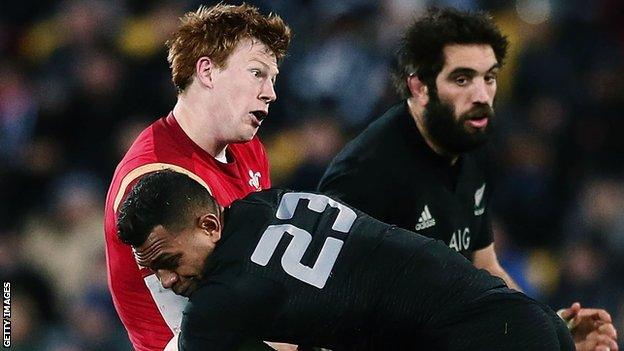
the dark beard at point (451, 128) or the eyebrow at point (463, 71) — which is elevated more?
the eyebrow at point (463, 71)

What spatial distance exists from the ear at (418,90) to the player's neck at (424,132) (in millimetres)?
32

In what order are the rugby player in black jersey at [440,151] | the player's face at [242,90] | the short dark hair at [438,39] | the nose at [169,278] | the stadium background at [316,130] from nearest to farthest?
the nose at [169,278] → the player's face at [242,90] → the rugby player in black jersey at [440,151] → the short dark hair at [438,39] → the stadium background at [316,130]

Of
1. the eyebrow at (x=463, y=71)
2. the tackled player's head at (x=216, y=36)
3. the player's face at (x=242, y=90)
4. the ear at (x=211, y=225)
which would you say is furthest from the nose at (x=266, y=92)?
the eyebrow at (x=463, y=71)

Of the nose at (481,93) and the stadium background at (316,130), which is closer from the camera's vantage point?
the nose at (481,93)

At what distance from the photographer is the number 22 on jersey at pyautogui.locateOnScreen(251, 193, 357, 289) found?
2977 millimetres

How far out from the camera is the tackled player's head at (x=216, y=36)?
3.77 metres

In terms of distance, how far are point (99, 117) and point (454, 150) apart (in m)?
3.66

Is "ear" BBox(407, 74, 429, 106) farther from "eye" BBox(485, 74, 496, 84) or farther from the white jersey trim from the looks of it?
the white jersey trim

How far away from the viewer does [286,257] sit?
2990 millimetres

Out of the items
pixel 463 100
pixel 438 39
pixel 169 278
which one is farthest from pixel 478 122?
pixel 169 278

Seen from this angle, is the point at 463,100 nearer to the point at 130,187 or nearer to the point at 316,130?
the point at 130,187

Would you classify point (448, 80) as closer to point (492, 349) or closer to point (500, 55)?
point (500, 55)

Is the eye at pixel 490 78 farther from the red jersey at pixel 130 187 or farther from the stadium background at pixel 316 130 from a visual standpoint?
the stadium background at pixel 316 130

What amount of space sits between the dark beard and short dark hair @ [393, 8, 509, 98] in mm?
137
